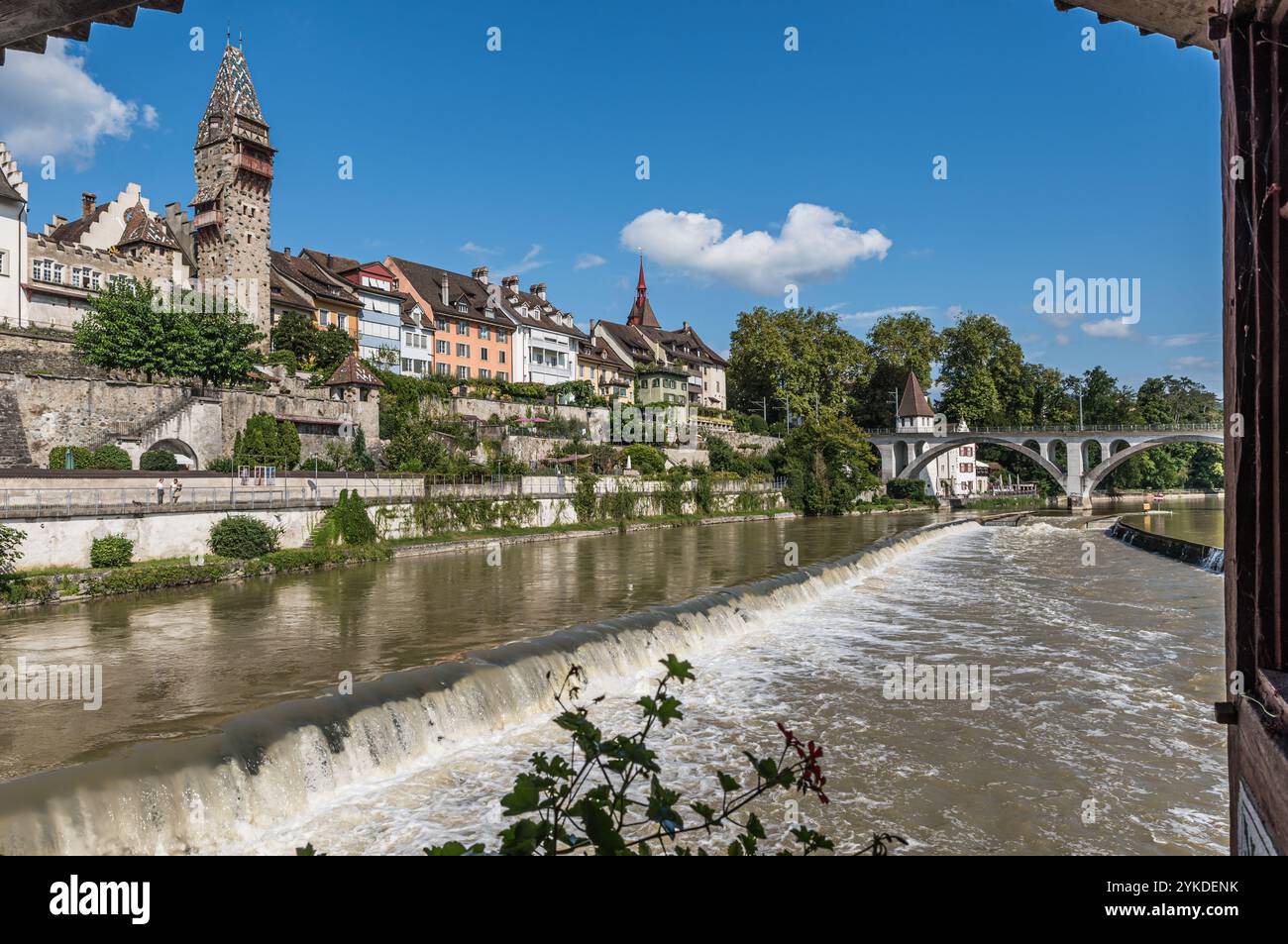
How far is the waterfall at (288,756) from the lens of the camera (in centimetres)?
750

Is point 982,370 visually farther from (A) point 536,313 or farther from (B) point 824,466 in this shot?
(A) point 536,313

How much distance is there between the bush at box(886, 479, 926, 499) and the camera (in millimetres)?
84062

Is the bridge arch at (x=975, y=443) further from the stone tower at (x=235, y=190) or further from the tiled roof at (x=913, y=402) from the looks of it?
the stone tower at (x=235, y=190)

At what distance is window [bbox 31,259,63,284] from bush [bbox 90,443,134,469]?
19.9m

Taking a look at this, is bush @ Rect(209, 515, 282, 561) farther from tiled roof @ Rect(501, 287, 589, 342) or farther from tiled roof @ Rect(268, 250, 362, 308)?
tiled roof @ Rect(501, 287, 589, 342)

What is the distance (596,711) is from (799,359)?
82954mm

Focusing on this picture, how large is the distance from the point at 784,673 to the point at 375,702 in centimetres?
791

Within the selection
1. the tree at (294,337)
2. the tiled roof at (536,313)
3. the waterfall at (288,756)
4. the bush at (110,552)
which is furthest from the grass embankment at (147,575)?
the tiled roof at (536,313)

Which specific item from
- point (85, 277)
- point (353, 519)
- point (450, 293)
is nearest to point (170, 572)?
point (353, 519)

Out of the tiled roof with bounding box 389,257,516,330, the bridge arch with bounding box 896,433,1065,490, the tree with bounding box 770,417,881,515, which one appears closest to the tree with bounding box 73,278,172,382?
the tiled roof with bounding box 389,257,516,330

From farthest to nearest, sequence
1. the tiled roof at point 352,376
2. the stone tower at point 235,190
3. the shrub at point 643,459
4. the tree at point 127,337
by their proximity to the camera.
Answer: the shrub at point 643,459
the stone tower at point 235,190
the tiled roof at point 352,376
the tree at point 127,337

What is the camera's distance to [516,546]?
3934 centimetres

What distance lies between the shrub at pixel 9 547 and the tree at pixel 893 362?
84.6 meters
